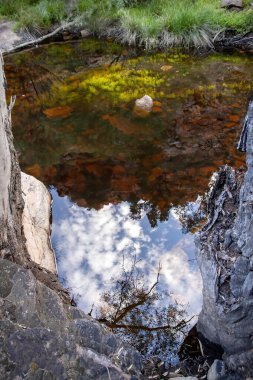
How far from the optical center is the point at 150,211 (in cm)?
453

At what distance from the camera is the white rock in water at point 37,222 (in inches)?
147

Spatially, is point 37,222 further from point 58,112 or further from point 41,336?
point 58,112

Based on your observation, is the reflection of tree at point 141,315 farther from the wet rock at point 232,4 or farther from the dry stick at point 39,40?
the wet rock at point 232,4

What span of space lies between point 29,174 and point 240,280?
334 centimetres

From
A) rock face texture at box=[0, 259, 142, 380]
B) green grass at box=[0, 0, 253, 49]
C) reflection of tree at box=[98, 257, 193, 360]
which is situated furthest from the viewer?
green grass at box=[0, 0, 253, 49]

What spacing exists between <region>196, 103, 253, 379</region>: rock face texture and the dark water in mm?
835

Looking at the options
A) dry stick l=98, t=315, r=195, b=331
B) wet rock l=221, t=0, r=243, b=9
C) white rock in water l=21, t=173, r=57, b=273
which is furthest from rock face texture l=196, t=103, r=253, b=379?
wet rock l=221, t=0, r=243, b=9

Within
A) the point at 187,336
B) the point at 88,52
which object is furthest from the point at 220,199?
the point at 88,52

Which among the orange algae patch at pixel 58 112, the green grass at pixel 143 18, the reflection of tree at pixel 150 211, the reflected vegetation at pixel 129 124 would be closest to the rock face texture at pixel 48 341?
the reflection of tree at pixel 150 211

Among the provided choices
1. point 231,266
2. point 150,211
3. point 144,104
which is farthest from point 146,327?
point 144,104

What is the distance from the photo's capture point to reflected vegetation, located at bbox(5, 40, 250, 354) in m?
3.99

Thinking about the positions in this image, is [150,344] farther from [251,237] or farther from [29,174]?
[29,174]

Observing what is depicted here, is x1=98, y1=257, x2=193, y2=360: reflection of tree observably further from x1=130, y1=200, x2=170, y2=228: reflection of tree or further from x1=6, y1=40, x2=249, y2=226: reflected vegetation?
x1=6, y1=40, x2=249, y2=226: reflected vegetation

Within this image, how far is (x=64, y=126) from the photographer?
241 inches
